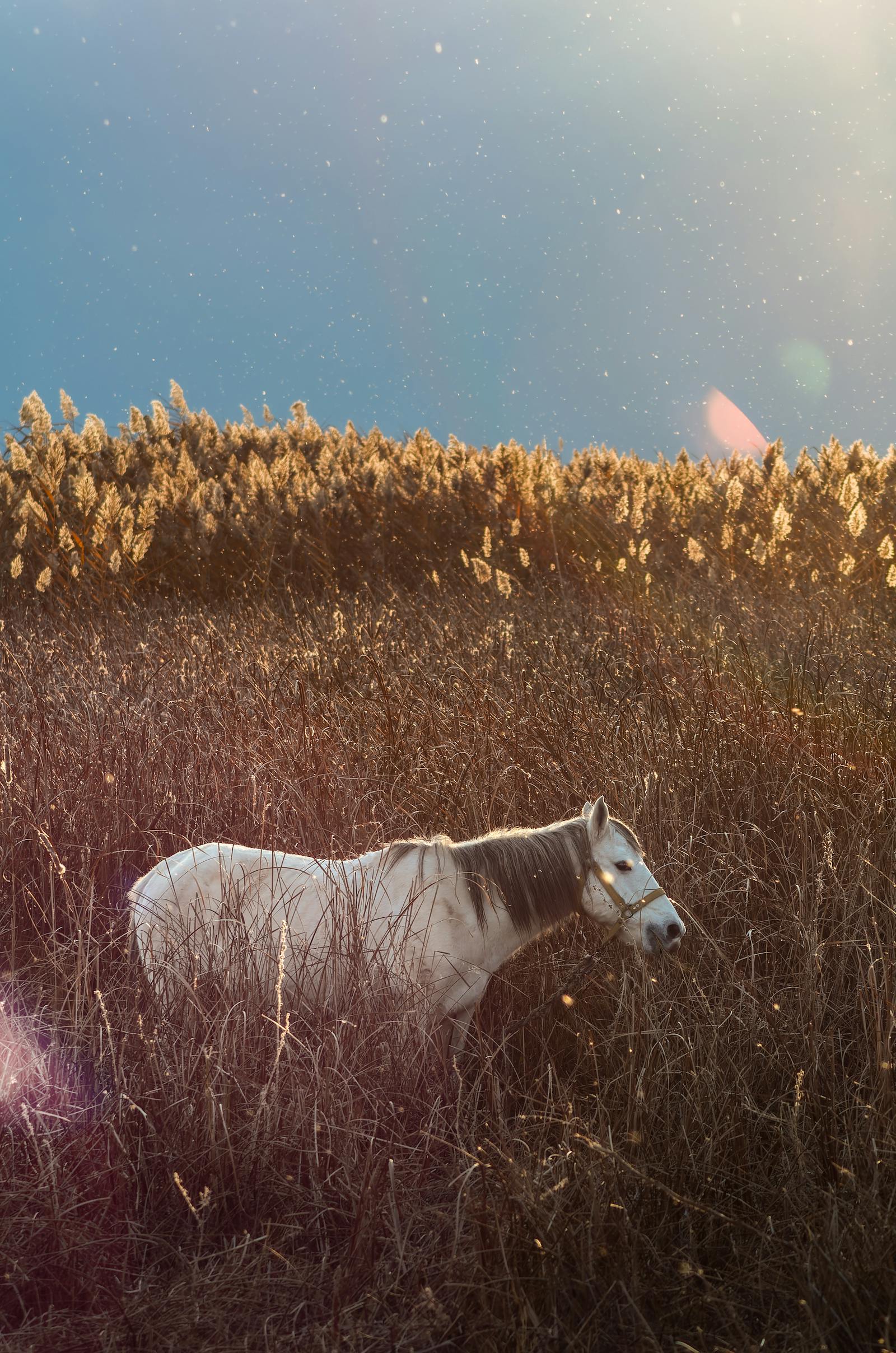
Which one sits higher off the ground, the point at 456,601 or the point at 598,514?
the point at 598,514

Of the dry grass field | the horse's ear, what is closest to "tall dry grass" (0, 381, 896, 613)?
the dry grass field

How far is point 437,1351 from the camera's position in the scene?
6.84 ft

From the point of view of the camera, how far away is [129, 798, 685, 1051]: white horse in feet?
10.2

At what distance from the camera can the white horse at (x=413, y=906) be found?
3109 millimetres

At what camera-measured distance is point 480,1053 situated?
308cm

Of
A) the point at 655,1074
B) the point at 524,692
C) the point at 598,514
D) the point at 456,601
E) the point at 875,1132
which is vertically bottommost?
the point at 875,1132

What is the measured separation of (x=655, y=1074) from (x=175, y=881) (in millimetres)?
1590

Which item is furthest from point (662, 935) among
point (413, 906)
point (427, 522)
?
point (427, 522)

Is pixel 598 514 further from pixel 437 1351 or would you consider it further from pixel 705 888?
pixel 437 1351

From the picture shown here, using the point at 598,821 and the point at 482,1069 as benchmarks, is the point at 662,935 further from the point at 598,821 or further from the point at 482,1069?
the point at 482,1069

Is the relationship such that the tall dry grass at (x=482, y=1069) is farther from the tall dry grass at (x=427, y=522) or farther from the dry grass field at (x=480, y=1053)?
the tall dry grass at (x=427, y=522)

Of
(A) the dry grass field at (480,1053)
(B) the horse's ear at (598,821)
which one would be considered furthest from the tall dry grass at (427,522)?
(B) the horse's ear at (598,821)

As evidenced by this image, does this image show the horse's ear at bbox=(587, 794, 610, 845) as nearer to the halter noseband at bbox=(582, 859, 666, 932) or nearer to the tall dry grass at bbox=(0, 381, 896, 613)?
the halter noseband at bbox=(582, 859, 666, 932)

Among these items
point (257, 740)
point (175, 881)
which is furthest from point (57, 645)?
point (175, 881)
